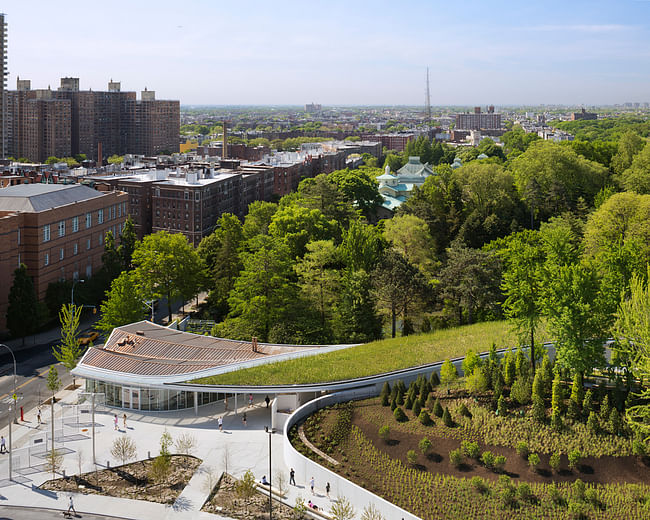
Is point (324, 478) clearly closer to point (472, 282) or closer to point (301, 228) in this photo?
point (472, 282)

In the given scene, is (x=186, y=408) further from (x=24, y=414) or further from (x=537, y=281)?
(x=537, y=281)

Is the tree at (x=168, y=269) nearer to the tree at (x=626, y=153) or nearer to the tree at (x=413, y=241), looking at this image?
the tree at (x=413, y=241)

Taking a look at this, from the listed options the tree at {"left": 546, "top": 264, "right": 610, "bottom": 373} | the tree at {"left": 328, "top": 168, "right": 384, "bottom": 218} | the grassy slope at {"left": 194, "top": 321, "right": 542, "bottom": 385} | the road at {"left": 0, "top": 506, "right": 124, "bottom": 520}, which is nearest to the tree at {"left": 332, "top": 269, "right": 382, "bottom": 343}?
the grassy slope at {"left": 194, "top": 321, "right": 542, "bottom": 385}

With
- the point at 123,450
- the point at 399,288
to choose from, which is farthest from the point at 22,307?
the point at 399,288

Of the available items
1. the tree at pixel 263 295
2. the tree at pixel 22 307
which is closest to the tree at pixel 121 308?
the tree at pixel 263 295

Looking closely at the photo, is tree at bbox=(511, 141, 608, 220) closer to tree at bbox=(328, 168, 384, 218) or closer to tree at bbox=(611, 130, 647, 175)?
tree at bbox=(611, 130, 647, 175)

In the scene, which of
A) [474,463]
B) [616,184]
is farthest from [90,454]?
[616,184]
